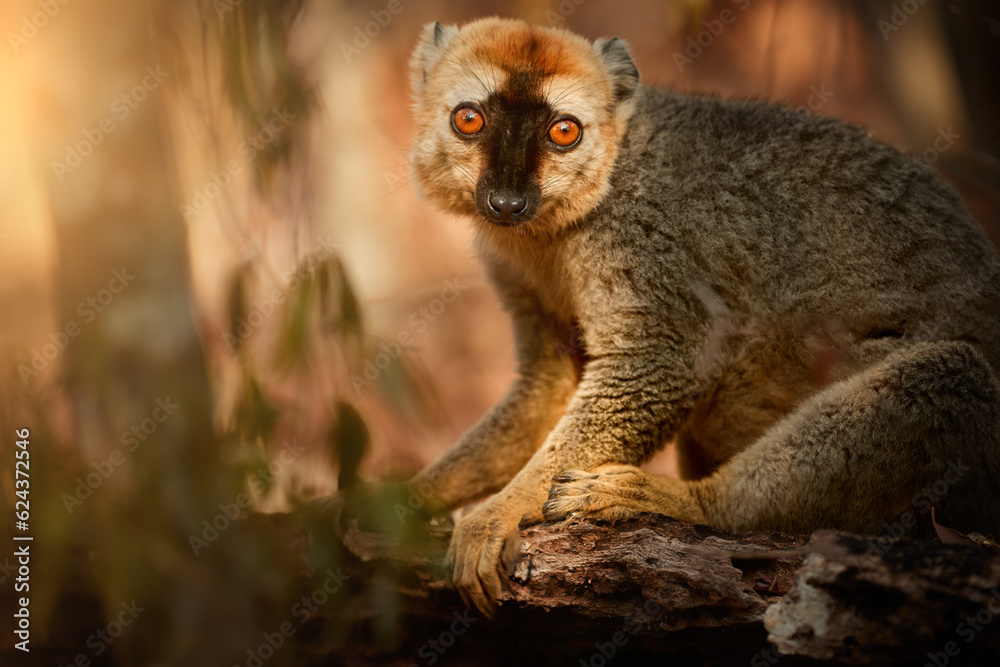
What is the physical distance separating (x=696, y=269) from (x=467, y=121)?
44.8 inches

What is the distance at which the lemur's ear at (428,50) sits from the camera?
3.53 meters

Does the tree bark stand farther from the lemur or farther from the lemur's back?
the lemur's back

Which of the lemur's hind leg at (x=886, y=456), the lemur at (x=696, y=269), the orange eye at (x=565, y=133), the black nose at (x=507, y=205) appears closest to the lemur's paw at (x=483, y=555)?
the lemur at (x=696, y=269)

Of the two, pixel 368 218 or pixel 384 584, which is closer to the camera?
pixel 384 584

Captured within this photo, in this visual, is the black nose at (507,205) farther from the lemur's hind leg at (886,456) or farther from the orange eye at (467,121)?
the lemur's hind leg at (886,456)

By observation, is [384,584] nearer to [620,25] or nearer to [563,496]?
[563,496]

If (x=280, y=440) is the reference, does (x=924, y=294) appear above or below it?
above

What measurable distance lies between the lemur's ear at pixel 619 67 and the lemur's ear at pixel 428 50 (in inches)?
27.3

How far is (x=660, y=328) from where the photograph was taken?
307 centimetres

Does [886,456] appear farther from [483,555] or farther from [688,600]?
[483,555]

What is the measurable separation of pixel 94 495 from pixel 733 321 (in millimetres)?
3066

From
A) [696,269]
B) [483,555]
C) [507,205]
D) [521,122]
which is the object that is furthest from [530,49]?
[483,555]

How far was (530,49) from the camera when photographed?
3.26 m

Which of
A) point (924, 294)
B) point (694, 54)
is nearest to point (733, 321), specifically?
point (924, 294)
